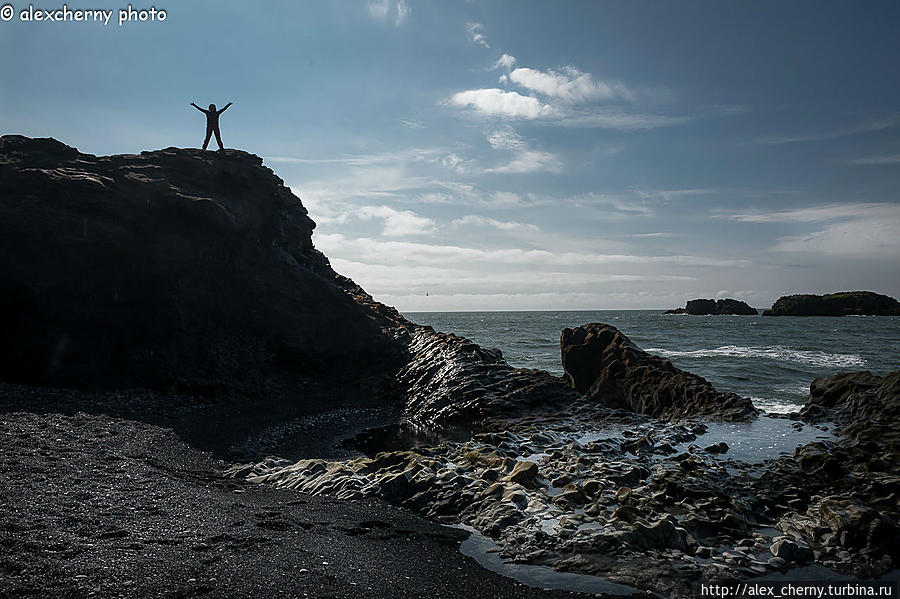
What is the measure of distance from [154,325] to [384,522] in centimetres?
1836

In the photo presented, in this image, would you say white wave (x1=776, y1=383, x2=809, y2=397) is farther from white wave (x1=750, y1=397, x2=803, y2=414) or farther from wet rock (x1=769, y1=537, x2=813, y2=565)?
wet rock (x1=769, y1=537, x2=813, y2=565)

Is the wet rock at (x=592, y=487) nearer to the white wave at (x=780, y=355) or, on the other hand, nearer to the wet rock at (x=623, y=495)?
the wet rock at (x=623, y=495)

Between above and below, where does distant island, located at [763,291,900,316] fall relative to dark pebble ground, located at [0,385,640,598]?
above

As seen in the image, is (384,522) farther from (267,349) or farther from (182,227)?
(182,227)

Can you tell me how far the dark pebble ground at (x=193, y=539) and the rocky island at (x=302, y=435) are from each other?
2.0 inches

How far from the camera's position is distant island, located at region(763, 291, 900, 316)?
123m

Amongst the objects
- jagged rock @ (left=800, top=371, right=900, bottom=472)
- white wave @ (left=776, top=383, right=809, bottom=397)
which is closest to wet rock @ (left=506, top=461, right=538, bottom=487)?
jagged rock @ (left=800, top=371, right=900, bottom=472)

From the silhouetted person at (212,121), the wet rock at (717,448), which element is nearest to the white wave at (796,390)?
the wet rock at (717,448)

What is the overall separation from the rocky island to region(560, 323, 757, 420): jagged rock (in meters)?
0.11

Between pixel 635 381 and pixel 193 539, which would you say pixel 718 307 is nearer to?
pixel 635 381

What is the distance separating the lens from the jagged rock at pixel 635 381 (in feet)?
64.2

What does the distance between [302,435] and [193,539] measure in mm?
9567

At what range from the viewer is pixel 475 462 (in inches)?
480

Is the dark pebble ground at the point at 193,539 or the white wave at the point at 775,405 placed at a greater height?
the dark pebble ground at the point at 193,539
